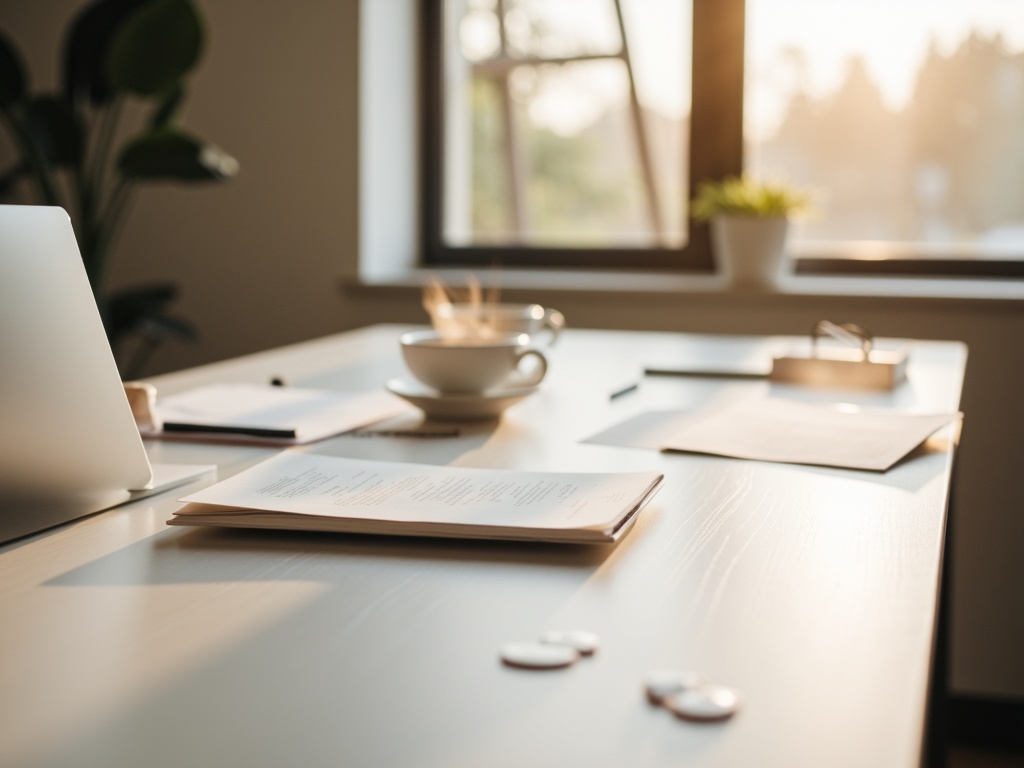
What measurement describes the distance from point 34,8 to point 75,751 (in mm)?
2991

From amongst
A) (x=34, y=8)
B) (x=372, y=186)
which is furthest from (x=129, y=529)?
(x=34, y=8)

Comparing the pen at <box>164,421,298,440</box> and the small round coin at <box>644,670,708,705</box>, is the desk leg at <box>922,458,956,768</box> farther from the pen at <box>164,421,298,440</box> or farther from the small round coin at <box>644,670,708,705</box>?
the small round coin at <box>644,670,708,705</box>

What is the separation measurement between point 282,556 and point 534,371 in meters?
0.61

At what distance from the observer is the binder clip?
1.39 metres

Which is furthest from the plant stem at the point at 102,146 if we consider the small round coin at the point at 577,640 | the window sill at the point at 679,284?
the small round coin at the point at 577,640

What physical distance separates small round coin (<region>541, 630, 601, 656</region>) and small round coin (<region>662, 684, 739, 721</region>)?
0.20 feet

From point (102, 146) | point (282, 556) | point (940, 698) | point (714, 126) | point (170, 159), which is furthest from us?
point (102, 146)

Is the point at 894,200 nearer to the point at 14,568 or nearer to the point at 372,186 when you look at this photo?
the point at 372,186

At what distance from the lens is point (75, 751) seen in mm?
410

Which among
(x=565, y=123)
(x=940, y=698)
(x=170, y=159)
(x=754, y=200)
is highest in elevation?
(x=565, y=123)

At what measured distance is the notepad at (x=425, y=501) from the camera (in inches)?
26.8

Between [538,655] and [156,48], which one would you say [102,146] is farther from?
[538,655]

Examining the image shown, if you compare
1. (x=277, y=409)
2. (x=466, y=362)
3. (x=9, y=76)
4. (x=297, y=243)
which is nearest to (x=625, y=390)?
(x=466, y=362)

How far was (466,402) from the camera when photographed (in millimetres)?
1121
